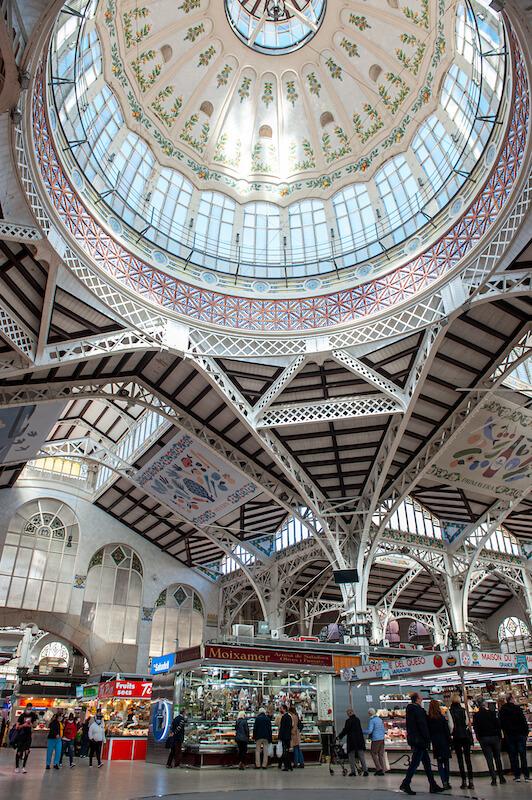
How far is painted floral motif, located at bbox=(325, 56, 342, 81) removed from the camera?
25.6 m

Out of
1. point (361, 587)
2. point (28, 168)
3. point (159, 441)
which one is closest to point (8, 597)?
point (159, 441)

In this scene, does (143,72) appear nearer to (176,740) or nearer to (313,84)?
(313,84)

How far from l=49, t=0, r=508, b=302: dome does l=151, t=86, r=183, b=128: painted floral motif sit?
7 cm

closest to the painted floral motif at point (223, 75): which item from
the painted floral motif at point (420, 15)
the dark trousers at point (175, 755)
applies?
the painted floral motif at point (420, 15)

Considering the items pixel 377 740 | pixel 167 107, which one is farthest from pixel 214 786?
pixel 167 107

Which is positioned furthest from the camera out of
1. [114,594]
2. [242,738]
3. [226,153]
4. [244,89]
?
[114,594]

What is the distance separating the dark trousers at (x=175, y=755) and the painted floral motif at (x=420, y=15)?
2677 centimetres

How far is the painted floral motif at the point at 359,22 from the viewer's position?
78.3ft

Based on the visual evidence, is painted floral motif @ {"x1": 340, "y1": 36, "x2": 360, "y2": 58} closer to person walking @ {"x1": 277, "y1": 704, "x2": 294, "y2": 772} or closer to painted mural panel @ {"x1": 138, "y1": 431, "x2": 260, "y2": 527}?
painted mural panel @ {"x1": 138, "y1": 431, "x2": 260, "y2": 527}

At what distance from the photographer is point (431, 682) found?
1830 centimetres

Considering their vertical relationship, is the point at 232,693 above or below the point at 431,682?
below

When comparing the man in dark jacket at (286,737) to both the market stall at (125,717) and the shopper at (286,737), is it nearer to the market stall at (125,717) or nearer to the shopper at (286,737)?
the shopper at (286,737)

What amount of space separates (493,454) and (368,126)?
1606 cm

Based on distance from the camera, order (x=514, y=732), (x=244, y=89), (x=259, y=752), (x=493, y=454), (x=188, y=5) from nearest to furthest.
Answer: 1. (x=514, y=732)
2. (x=259, y=752)
3. (x=188, y=5)
4. (x=493, y=454)
5. (x=244, y=89)
